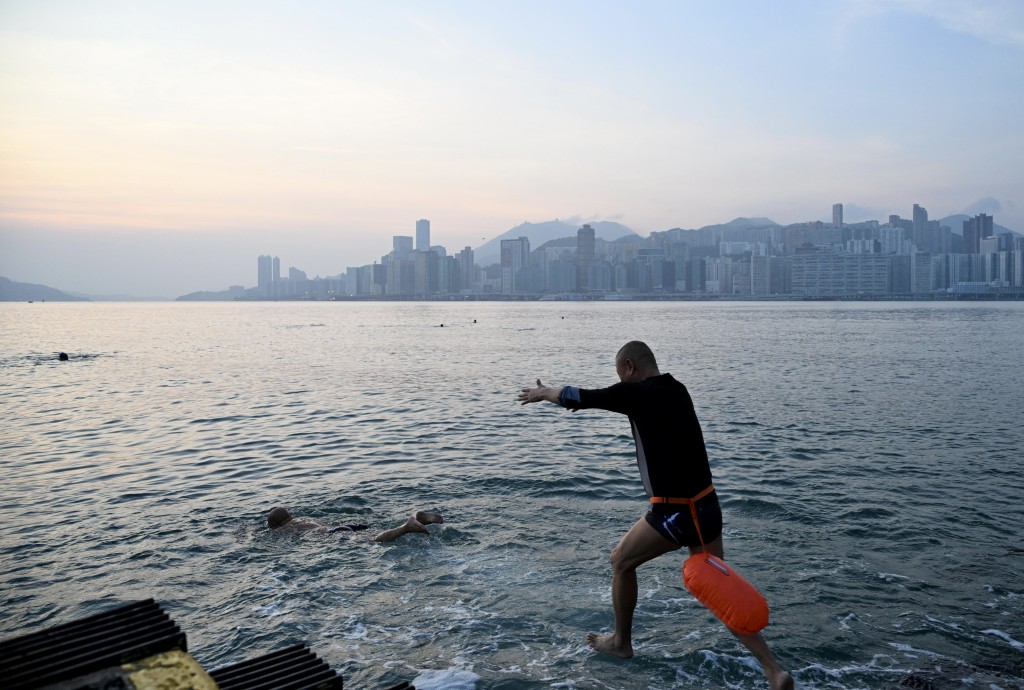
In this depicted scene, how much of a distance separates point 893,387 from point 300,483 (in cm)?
2450

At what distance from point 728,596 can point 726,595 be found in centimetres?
2

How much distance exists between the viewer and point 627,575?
6066 mm

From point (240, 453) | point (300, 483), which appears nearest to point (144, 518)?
point (300, 483)

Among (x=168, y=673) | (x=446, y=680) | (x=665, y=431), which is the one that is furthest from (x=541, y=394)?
(x=168, y=673)

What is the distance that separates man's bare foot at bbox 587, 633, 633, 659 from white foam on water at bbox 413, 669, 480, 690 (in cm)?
114

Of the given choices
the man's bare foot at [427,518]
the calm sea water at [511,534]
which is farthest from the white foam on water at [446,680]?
the man's bare foot at [427,518]

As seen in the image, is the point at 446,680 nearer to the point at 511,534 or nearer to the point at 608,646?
the point at 608,646

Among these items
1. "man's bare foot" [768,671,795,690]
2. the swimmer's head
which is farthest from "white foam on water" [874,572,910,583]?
the swimmer's head

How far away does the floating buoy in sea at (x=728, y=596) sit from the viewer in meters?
5.03

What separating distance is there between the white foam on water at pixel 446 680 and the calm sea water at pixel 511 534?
3cm

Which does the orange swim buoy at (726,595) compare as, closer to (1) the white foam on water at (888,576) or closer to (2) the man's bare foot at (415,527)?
(1) the white foam on water at (888,576)

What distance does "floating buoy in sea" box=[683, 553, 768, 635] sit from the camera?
503cm

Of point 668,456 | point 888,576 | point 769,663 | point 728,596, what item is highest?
point 668,456

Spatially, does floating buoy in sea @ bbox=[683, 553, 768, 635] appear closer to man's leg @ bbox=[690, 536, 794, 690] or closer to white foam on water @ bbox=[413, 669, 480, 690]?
man's leg @ bbox=[690, 536, 794, 690]
